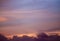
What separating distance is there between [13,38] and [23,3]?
Result: 50 cm

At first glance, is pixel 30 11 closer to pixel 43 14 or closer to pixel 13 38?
pixel 43 14

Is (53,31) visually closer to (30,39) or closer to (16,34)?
(30,39)

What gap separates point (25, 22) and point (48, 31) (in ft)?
1.11

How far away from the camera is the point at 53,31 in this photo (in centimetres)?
157

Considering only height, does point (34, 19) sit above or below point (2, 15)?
below

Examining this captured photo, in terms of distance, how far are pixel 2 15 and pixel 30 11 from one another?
389 millimetres

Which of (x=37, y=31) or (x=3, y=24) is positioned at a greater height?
(x=3, y=24)

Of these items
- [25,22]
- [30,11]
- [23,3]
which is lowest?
[25,22]

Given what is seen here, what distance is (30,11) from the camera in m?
1.59

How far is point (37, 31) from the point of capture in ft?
5.16

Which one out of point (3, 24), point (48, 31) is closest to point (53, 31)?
point (48, 31)

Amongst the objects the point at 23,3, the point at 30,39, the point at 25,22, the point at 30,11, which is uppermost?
the point at 23,3

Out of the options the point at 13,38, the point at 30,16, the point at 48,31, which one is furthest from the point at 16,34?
the point at 48,31

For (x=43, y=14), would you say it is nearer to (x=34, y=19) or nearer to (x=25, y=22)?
(x=34, y=19)
